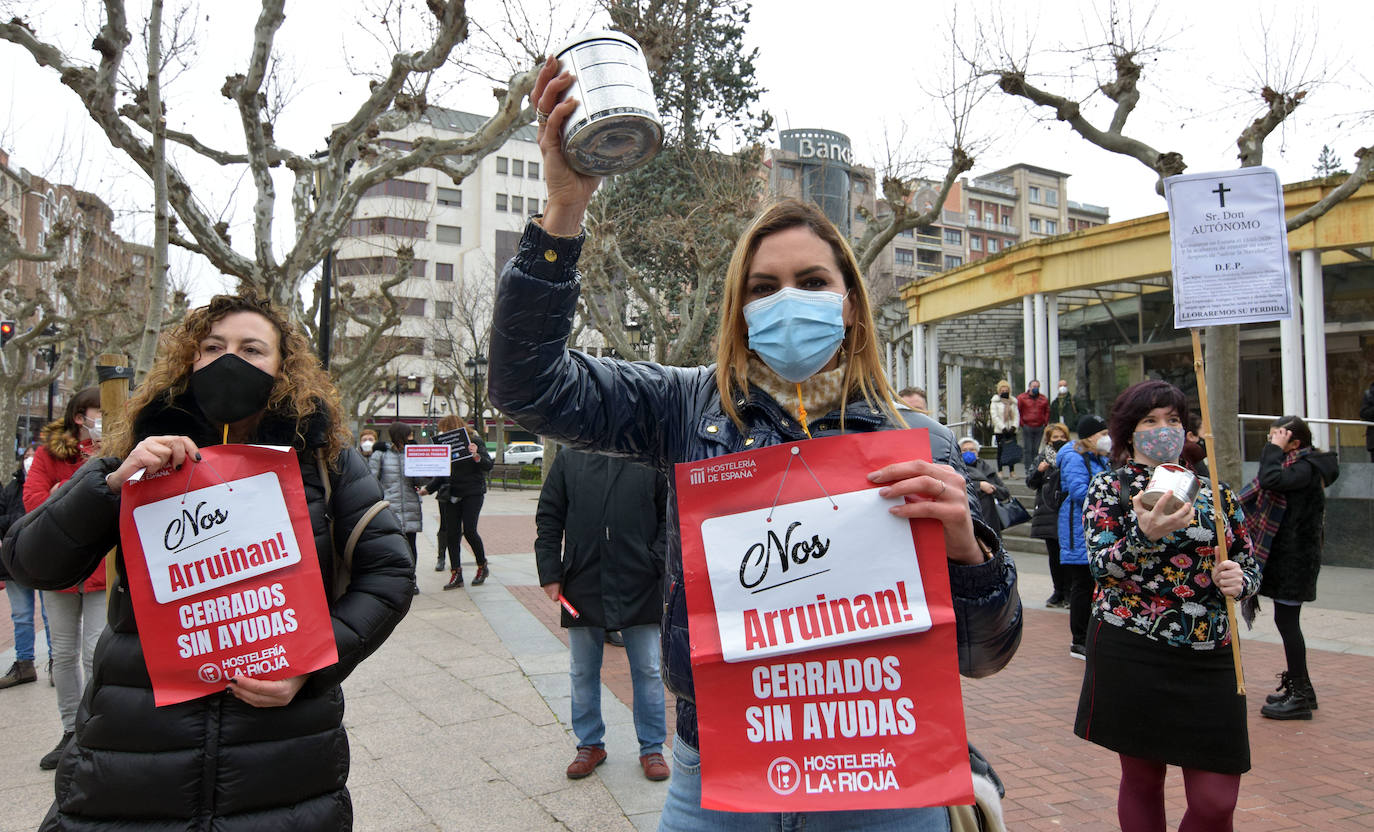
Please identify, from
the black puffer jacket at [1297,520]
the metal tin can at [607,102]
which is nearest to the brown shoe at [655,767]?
the metal tin can at [607,102]

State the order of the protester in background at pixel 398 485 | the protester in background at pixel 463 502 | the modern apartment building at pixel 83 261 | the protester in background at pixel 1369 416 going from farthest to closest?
1. the modern apartment building at pixel 83 261
2. the protester in background at pixel 1369 416
3. the protester in background at pixel 463 502
4. the protester in background at pixel 398 485

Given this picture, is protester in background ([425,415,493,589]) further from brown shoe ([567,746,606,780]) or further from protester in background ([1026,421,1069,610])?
brown shoe ([567,746,606,780])

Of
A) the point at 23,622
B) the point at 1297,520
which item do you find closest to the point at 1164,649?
the point at 1297,520

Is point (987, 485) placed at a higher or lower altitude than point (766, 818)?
higher

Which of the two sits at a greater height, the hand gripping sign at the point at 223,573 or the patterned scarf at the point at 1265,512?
the hand gripping sign at the point at 223,573

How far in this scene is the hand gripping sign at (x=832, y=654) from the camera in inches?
62.4

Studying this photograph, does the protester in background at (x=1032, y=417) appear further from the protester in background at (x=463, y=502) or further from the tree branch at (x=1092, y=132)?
the protester in background at (x=463, y=502)

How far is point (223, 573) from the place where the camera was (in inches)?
87.8

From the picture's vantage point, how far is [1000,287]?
20281mm

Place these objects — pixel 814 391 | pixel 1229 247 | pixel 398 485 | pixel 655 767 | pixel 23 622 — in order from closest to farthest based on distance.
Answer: pixel 814 391
pixel 1229 247
pixel 655 767
pixel 23 622
pixel 398 485


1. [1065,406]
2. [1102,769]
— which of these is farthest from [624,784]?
[1065,406]

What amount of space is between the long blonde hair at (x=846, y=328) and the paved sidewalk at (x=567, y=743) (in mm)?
2821

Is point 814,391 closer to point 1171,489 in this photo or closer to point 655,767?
point 1171,489

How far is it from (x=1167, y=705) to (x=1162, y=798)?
0.37m
